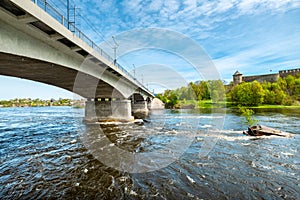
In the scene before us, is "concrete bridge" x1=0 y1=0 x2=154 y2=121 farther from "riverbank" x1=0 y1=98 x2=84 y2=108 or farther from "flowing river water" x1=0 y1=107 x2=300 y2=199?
"riverbank" x1=0 y1=98 x2=84 y2=108

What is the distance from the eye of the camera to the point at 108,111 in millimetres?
32375

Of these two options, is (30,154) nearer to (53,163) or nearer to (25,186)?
(53,163)

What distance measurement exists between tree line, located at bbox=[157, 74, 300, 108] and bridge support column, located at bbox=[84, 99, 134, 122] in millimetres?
48770

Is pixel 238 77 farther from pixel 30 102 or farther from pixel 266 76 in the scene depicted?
pixel 30 102

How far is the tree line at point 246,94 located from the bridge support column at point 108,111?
4877 cm

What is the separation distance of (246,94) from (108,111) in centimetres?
6348

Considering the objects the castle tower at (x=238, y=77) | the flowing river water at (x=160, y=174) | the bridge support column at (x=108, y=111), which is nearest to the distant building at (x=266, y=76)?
the castle tower at (x=238, y=77)

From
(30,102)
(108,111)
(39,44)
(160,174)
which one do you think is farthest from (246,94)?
(30,102)

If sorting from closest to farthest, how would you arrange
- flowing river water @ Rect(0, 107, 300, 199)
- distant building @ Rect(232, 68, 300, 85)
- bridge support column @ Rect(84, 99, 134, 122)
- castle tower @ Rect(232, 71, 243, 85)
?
flowing river water @ Rect(0, 107, 300, 199), bridge support column @ Rect(84, 99, 134, 122), distant building @ Rect(232, 68, 300, 85), castle tower @ Rect(232, 71, 243, 85)

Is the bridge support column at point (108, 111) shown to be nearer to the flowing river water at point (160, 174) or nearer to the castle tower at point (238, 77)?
the flowing river water at point (160, 174)

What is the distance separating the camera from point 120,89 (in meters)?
28.8

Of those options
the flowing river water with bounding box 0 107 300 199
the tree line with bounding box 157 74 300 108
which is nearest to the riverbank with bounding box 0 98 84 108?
the tree line with bounding box 157 74 300 108

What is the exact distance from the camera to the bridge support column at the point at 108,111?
1239 inches

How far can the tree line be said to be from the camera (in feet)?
232
